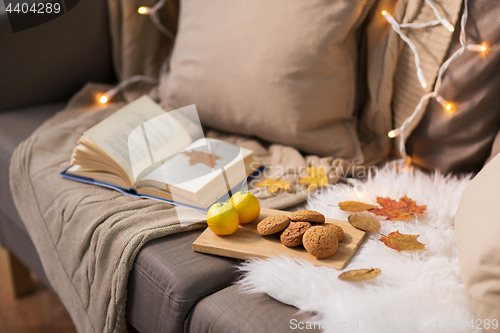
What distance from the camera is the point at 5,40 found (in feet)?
3.98

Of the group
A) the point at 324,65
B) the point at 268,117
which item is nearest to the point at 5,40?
the point at 268,117

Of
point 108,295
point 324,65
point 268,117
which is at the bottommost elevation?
point 108,295

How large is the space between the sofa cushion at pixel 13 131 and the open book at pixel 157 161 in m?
0.24

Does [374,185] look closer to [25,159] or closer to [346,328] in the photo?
[346,328]

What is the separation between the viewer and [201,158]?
96 cm

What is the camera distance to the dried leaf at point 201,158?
0.95 metres

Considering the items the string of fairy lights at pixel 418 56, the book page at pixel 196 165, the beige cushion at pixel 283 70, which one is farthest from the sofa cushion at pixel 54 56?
the string of fairy lights at pixel 418 56

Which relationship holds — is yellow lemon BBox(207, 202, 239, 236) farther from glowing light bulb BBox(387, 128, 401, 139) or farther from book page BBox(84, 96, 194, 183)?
glowing light bulb BBox(387, 128, 401, 139)

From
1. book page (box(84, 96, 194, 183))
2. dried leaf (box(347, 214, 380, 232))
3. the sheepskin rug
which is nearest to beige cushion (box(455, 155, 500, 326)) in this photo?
the sheepskin rug

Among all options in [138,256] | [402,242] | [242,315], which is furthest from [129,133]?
[402,242]

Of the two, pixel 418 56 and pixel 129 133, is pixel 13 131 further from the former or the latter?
pixel 418 56

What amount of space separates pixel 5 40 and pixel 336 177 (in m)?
1.02

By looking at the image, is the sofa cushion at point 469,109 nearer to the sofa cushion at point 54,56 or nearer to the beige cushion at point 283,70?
the beige cushion at point 283,70

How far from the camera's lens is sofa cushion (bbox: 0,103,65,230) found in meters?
1.10
